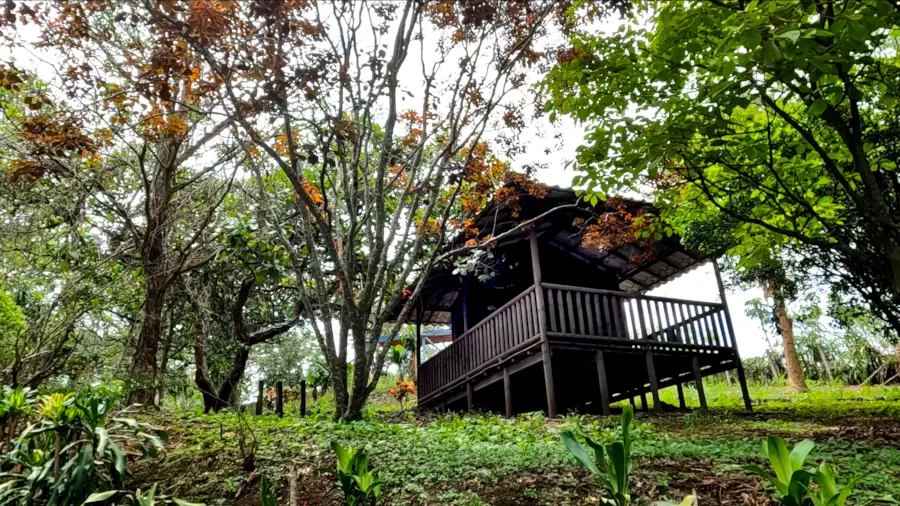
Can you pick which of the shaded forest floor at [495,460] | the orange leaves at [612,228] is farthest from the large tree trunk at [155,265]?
the orange leaves at [612,228]

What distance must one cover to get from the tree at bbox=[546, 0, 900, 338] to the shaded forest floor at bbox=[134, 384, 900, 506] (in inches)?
71.4

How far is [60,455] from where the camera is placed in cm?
316

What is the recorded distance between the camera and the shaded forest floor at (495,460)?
11.6ft

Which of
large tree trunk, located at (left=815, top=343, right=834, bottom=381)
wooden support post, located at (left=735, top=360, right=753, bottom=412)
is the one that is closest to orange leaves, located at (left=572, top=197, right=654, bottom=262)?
wooden support post, located at (left=735, top=360, right=753, bottom=412)

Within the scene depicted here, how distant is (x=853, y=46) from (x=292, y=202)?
283 inches

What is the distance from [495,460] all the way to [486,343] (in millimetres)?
6842

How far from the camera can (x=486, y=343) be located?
11.3m

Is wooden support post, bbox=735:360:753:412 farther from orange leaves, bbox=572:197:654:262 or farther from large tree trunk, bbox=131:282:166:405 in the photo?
large tree trunk, bbox=131:282:166:405

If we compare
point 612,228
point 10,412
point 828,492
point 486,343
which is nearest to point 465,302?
point 486,343

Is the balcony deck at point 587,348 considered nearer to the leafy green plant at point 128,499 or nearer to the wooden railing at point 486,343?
the wooden railing at point 486,343

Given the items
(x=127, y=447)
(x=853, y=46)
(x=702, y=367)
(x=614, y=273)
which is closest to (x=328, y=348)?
Result: (x=127, y=447)

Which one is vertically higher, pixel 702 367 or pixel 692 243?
pixel 692 243

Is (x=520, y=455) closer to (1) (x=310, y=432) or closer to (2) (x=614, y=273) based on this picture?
(1) (x=310, y=432)

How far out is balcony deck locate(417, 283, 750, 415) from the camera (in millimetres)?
9188
